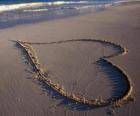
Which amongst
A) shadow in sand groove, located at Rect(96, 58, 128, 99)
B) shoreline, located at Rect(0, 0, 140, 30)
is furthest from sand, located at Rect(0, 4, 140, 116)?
shoreline, located at Rect(0, 0, 140, 30)

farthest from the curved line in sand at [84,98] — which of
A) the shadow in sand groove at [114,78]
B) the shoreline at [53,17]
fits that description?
the shoreline at [53,17]

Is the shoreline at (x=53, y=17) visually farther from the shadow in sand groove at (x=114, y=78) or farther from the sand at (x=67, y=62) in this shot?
the shadow in sand groove at (x=114, y=78)

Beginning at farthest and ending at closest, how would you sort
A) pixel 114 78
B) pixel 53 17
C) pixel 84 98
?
1. pixel 53 17
2. pixel 114 78
3. pixel 84 98

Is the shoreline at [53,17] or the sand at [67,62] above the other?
the shoreline at [53,17]

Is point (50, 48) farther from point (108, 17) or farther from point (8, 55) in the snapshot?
point (108, 17)

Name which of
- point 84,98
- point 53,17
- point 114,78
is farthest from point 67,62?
point 53,17

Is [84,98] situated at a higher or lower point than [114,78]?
lower

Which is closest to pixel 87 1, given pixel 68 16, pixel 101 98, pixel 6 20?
pixel 68 16

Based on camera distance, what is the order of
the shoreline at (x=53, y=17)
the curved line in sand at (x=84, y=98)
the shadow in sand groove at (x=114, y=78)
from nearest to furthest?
the curved line in sand at (x=84, y=98), the shadow in sand groove at (x=114, y=78), the shoreline at (x=53, y=17)

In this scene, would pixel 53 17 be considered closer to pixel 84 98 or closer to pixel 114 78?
pixel 114 78
